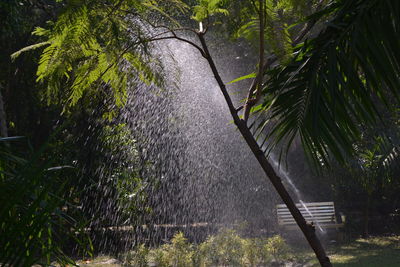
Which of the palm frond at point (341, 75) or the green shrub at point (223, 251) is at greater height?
the palm frond at point (341, 75)

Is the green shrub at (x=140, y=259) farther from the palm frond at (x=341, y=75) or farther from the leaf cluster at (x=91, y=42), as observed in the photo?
the palm frond at (x=341, y=75)

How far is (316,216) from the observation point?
11008 mm

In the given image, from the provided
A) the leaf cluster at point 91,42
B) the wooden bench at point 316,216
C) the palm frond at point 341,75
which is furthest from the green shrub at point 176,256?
the palm frond at point 341,75

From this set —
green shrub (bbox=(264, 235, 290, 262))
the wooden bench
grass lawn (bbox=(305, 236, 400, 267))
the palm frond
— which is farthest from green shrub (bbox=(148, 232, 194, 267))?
the palm frond

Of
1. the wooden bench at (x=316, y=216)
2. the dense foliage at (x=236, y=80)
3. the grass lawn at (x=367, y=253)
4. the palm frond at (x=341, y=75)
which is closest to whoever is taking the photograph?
the dense foliage at (x=236, y=80)

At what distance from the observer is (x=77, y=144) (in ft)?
33.1

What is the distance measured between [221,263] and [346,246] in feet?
10.7

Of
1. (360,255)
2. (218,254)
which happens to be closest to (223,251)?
(218,254)

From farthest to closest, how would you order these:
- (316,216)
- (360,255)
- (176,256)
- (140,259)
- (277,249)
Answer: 1. (316,216)
2. (360,255)
3. (277,249)
4. (176,256)
5. (140,259)

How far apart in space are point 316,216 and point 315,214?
0.04m

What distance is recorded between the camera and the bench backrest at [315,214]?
35.6ft

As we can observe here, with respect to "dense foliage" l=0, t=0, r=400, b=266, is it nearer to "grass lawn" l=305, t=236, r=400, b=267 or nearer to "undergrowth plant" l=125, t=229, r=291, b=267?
"undergrowth plant" l=125, t=229, r=291, b=267

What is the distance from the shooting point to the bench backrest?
10.9m

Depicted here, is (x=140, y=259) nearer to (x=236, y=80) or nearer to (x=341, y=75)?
(x=236, y=80)
